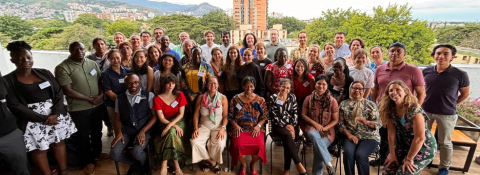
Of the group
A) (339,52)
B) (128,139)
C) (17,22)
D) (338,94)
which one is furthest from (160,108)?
(17,22)

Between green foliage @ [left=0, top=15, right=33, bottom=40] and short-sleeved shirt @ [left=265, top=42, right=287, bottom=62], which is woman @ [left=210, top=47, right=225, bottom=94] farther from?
green foliage @ [left=0, top=15, right=33, bottom=40]

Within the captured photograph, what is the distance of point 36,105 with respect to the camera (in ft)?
7.54

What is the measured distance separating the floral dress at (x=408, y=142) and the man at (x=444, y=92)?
75 cm

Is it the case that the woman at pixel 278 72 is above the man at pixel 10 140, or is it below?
above

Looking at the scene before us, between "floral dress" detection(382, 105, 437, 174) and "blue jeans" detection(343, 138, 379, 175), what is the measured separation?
0.22m

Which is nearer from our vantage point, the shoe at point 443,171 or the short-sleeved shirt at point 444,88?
the short-sleeved shirt at point 444,88

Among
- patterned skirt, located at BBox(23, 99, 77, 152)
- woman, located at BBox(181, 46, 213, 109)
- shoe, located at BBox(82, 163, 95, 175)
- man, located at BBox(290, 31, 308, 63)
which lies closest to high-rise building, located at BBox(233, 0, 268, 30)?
man, located at BBox(290, 31, 308, 63)

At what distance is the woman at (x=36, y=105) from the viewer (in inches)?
85.2

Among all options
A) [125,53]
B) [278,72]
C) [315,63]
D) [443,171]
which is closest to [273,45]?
[315,63]

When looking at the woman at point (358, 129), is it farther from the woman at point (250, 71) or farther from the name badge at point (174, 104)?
the name badge at point (174, 104)

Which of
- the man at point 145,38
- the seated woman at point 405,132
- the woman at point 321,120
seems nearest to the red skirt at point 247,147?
the woman at point 321,120

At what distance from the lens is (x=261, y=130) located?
279 centimetres

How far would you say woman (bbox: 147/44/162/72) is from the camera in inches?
126

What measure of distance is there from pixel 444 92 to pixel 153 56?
3510mm
